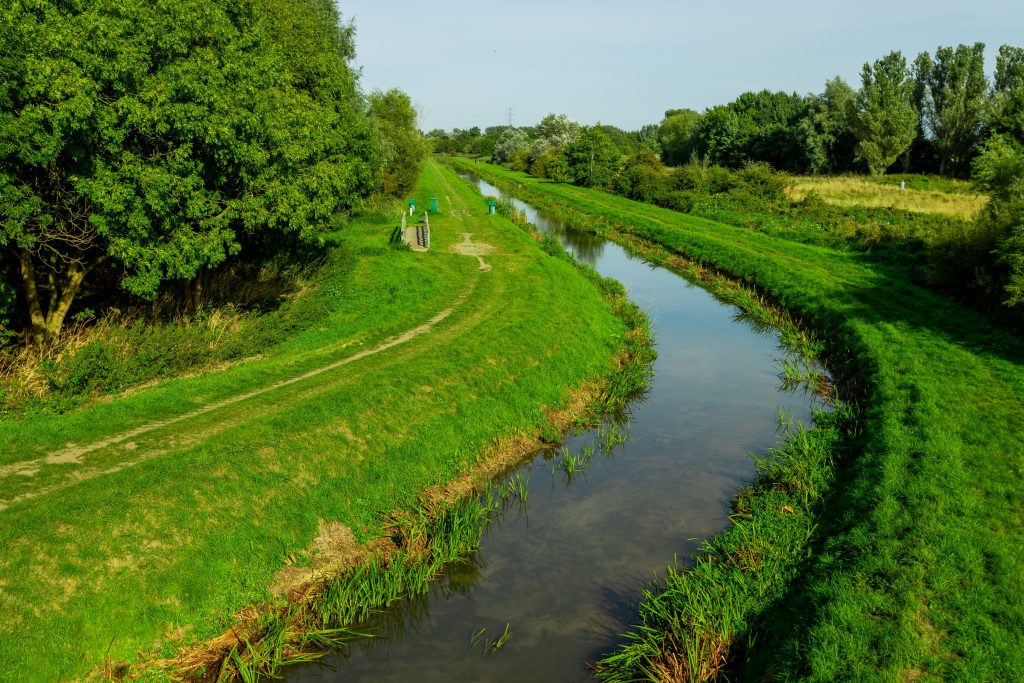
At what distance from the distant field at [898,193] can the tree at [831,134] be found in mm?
9919

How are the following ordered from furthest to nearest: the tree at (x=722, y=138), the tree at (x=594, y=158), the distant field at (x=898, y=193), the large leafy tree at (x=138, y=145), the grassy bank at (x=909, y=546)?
the tree at (x=722, y=138) → the tree at (x=594, y=158) → the distant field at (x=898, y=193) → the large leafy tree at (x=138, y=145) → the grassy bank at (x=909, y=546)

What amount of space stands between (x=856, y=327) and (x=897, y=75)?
2550 inches

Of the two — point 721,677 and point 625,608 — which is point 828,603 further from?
point 625,608

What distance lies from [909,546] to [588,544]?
6.16 metres

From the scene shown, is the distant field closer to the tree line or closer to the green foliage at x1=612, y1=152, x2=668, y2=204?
the tree line

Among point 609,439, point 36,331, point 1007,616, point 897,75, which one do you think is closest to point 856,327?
point 609,439

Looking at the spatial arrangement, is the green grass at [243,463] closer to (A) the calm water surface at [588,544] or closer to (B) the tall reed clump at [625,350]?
(B) the tall reed clump at [625,350]

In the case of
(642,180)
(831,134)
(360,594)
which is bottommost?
(360,594)

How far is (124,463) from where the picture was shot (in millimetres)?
14141

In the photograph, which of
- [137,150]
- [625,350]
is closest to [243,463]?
[137,150]

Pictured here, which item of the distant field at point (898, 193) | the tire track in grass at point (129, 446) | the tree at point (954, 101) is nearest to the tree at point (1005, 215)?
the distant field at point (898, 193)

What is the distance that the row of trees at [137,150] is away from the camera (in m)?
15.1

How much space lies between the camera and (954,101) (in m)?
73.6

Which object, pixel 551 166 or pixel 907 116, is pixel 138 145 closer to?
pixel 907 116
